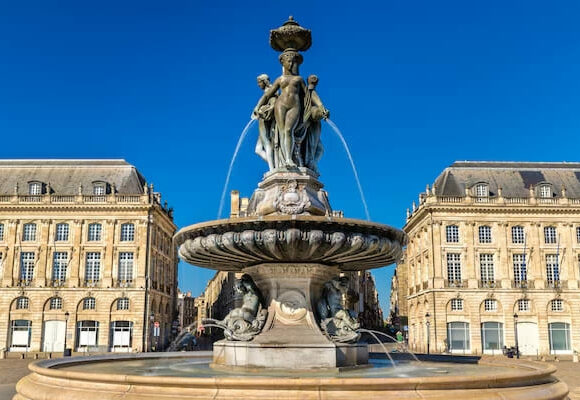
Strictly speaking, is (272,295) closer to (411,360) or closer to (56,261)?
(411,360)

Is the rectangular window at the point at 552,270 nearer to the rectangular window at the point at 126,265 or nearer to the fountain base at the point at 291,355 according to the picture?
the rectangular window at the point at 126,265

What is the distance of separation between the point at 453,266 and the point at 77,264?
30584mm

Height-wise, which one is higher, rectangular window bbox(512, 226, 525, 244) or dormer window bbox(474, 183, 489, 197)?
dormer window bbox(474, 183, 489, 197)

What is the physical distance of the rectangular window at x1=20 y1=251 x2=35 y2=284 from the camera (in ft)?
173

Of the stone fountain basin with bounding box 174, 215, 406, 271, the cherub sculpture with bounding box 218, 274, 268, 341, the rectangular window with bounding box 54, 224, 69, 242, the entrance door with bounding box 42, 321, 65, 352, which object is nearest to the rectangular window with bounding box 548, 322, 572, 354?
the entrance door with bounding box 42, 321, 65, 352

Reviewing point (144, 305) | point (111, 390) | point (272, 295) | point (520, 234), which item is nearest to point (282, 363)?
point (272, 295)

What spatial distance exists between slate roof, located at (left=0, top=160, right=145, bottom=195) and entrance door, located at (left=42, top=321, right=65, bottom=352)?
10.8 meters

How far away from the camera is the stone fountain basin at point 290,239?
912 cm

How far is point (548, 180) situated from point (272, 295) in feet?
166

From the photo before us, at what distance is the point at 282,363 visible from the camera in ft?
31.6

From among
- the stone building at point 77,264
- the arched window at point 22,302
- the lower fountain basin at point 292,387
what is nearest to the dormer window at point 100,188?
the stone building at point 77,264

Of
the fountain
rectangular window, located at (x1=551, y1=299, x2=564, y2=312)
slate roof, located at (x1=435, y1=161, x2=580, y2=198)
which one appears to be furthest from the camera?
slate roof, located at (x1=435, y1=161, x2=580, y2=198)

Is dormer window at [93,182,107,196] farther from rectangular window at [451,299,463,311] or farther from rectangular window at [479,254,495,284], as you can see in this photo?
rectangular window at [479,254,495,284]

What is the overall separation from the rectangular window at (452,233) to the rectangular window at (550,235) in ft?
23.9
